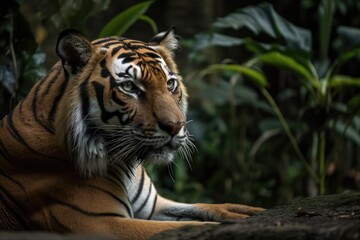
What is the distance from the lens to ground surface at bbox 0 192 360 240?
2.24 meters

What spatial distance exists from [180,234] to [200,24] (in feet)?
23.1

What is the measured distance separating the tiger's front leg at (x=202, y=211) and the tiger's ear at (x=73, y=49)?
35.7 inches

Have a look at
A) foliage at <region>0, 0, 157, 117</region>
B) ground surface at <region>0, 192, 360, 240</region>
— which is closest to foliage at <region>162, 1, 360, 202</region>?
foliage at <region>0, 0, 157, 117</region>

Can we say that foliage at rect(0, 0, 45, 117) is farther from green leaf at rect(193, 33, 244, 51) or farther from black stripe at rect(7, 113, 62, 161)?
green leaf at rect(193, 33, 244, 51)

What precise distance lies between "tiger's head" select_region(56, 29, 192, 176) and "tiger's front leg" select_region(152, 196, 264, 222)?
1.12ft

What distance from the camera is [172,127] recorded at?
324cm

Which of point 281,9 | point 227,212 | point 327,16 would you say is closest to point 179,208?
point 227,212

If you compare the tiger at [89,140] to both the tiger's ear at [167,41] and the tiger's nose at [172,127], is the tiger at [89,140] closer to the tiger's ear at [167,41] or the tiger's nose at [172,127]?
the tiger's nose at [172,127]

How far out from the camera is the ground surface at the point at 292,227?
2.24 meters

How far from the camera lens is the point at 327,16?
6254 millimetres

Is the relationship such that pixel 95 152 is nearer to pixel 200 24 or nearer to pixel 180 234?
pixel 180 234

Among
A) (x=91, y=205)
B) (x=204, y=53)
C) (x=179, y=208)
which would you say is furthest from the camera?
(x=204, y=53)

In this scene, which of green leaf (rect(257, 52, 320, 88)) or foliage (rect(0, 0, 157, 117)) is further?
green leaf (rect(257, 52, 320, 88))

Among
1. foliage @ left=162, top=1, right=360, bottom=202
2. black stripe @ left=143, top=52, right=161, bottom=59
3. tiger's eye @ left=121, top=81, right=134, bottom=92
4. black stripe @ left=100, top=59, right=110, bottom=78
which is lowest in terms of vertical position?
foliage @ left=162, top=1, right=360, bottom=202
